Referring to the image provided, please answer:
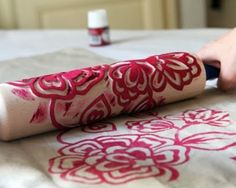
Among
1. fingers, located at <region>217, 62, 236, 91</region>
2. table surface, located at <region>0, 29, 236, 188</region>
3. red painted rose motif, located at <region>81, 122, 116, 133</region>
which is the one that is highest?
fingers, located at <region>217, 62, 236, 91</region>

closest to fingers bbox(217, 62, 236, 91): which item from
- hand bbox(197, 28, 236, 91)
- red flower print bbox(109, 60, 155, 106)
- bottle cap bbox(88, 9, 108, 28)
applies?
hand bbox(197, 28, 236, 91)

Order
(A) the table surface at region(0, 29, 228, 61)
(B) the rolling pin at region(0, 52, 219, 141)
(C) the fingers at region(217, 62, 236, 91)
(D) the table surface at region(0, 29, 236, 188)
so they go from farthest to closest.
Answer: (A) the table surface at region(0, 29, 228, 61) < (C) the fingers at region(217, 62, 236, 91) < (B) the rolling pin at region(0, 52, 219, 141) < (D) the table surface at region(0, 29, 236, 188)

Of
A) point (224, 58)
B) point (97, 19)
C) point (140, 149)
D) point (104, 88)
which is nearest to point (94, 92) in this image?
point (104, 88)

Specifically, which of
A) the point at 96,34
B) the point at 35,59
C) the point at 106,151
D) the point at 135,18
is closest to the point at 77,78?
the point at 106,151

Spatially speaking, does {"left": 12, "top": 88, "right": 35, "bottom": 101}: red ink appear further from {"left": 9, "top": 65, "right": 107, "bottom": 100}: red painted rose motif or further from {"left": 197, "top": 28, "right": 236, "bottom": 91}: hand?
{"left": 197, "top": 28, "right": 236, "bottom": 91}: hand

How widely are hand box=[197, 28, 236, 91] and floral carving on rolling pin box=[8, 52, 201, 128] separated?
0.06m

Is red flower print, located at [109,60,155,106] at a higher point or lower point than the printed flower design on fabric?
higher

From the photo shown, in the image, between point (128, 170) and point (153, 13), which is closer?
point (128, 170)

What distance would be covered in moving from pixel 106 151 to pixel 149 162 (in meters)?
0.06

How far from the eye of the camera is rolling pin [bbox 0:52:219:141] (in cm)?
54

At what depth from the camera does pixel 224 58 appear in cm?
69

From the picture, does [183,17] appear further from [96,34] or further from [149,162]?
[149,162]

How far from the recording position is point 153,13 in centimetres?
248

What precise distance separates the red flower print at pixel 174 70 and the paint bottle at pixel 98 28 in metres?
0.52
